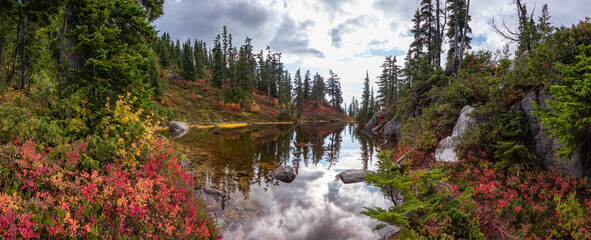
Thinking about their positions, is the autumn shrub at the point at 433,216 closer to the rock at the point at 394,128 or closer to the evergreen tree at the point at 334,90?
the rock at the point at 394,128

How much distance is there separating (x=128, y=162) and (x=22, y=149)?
6.45ft

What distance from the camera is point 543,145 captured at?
6.70 meters

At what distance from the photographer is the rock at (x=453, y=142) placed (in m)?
9.14

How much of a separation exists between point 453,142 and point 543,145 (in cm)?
268

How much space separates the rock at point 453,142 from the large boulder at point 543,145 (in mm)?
1774

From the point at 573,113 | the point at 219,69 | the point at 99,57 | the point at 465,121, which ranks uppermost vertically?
the point at 219,69

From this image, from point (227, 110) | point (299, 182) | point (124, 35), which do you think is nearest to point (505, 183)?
point (299, 182)

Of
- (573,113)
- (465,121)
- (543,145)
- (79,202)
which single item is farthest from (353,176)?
(79,202)

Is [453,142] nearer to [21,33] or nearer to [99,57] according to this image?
[99,57]

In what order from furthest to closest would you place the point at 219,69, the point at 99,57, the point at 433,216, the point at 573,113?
the point at 219,69, the point at 99,57, the point at 433,216, the point at 573,113

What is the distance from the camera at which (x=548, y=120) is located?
15.5 ft

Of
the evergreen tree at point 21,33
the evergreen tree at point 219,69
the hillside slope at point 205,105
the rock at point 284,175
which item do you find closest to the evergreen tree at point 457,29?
the rock at point 284,175

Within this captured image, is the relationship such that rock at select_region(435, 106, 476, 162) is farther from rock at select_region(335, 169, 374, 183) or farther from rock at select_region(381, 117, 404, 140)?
rock at select_region(381, 117, 404, 140)

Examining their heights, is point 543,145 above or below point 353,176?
above
